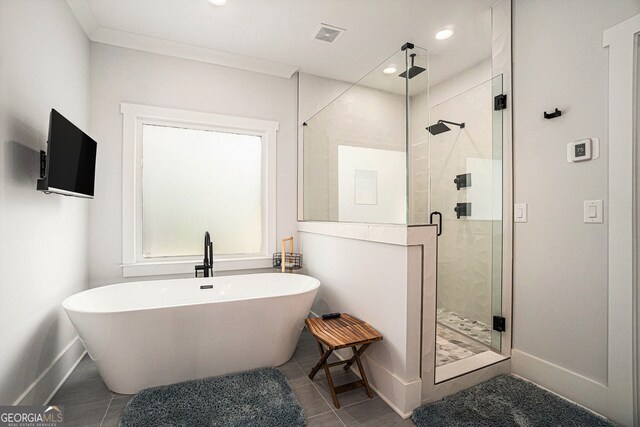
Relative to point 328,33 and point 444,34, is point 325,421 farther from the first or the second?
point 444,34

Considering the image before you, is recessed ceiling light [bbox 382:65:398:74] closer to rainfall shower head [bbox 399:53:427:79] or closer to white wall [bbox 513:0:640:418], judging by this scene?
rainfall shower head [bbox 399:53:427:79]

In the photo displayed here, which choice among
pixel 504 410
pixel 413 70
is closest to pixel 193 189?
pixel 413 70

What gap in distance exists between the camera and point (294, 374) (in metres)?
2.15

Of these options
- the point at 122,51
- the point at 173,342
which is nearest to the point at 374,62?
the point at 122,51

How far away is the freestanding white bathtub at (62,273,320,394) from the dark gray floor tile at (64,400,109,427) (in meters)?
0.14

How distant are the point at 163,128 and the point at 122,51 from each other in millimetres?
721

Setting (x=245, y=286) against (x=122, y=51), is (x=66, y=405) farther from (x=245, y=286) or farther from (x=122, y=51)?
(x=122, y=51)

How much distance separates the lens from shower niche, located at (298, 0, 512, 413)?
1.77 metres

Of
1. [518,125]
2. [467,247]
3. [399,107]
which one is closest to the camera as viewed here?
[399,107]

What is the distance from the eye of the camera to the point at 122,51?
2.68 meters

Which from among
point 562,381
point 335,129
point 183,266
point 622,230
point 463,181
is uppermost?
point 335,129

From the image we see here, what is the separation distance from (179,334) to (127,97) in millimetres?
2185

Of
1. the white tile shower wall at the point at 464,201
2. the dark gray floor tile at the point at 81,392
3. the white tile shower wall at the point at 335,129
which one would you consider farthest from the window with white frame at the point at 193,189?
the white tile shower wall at the point at 464,201

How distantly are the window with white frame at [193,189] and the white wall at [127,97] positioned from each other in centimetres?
9
